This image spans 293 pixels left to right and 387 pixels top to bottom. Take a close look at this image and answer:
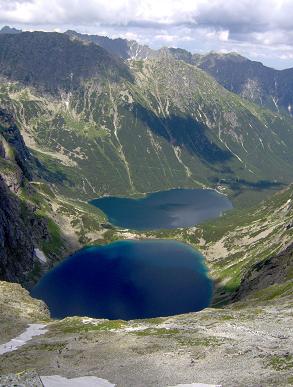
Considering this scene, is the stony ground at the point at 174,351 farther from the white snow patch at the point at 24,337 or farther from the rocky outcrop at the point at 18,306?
the rocky outcrop at the point at 18,306

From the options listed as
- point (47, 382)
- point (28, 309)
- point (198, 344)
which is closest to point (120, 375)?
point (47, 382)

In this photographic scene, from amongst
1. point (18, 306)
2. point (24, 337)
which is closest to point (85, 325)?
point (24, 337)

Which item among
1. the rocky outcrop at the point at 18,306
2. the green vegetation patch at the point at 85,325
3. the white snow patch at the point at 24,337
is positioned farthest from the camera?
the rocky outcrop at the point at 18,306

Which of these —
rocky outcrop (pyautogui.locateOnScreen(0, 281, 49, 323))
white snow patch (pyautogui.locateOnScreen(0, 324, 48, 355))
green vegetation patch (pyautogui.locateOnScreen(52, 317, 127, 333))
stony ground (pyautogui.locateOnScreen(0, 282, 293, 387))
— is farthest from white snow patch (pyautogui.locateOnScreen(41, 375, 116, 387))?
rocky outcrop (pyautogui.locateOnScreen(0, 281, 49, 323))

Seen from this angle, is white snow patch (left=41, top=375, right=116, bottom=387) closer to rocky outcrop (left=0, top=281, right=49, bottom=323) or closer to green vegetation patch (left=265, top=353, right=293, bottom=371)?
green vegetation patch (left=265, top=353, right=293, bottom=371)

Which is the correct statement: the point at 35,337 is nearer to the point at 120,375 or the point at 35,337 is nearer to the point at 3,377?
the point at 120,375

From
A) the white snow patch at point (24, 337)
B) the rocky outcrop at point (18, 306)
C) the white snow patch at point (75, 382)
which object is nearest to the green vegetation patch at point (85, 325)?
the white snow patch at point (24, 337)

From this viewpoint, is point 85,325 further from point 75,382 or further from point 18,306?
point 75,382
